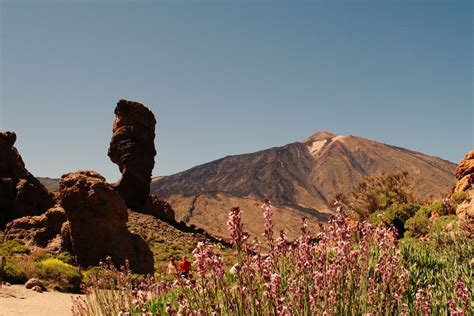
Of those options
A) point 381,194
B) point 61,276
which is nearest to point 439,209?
point 381,194

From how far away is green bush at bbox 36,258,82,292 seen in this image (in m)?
18.1

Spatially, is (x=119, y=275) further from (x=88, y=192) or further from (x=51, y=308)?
(x=88, y=192)

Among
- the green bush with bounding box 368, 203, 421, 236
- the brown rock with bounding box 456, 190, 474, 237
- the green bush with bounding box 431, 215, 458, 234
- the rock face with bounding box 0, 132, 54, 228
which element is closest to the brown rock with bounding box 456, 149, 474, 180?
the green bush with bounding box 368, 203, 421, 236

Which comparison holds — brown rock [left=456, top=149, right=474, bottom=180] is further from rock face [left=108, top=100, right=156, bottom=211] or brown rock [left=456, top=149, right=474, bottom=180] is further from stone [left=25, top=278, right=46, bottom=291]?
rock face [left=108, top=100, right=156, bottom=211]

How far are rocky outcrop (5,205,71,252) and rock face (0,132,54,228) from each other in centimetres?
779

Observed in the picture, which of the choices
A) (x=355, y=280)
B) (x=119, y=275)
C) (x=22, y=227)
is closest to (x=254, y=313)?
(x=355, y=280)

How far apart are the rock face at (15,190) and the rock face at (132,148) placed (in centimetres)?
Result: 903

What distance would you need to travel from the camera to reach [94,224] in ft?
73.2

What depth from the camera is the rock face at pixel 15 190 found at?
35.8m

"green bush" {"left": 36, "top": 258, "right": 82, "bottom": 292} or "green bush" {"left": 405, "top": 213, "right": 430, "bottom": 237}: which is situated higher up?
"green bush" {"left": 405, "top": 213, "right": 430, "bottom": 237}

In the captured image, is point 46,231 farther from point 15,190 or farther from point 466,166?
point 466,166

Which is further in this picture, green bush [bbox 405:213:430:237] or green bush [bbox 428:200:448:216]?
green bush [bbox 428:200:448:216]

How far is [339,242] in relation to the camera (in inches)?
143

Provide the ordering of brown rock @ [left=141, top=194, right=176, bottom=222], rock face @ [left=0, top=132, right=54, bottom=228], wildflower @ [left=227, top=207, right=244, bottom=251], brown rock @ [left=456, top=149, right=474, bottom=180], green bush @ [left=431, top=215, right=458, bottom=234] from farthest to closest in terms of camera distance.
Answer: brown rock @ [left=141, top=194, right=176, bottom=222], rock face @ [left=0, top=132, right=54, bottom=228], brown rock @ [left=456, top=149, right=474, bottom=180], green bush @ [left=431, top=215, right=458, bottom=234], wildflower @ [left=227, top=207, right=244, bottom=251]
